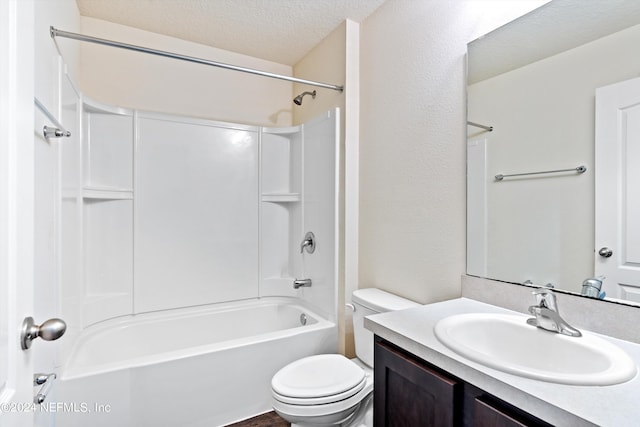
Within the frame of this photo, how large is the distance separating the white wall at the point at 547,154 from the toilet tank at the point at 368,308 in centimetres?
52

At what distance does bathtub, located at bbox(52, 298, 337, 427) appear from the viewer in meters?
1.53

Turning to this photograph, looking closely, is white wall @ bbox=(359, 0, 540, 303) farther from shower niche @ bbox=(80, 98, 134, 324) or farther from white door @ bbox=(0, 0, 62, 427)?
shower niche @ bbox=(80, 98, 134, 324)

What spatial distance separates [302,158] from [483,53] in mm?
1598

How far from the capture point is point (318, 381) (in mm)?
1590

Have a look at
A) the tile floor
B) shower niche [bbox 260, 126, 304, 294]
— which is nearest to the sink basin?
the tile floor

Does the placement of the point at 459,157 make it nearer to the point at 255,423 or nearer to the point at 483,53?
the point at 483,53

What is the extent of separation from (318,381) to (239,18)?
2.29m

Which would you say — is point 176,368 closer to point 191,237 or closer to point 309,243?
point 191,237

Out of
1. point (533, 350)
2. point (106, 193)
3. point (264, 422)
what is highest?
point (106, 193)

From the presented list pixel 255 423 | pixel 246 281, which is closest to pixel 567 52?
pixel 255 423

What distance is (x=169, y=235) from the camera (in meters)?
2.46

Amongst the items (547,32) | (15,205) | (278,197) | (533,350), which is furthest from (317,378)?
(547,32)

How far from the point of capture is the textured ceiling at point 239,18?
2025 millimetres

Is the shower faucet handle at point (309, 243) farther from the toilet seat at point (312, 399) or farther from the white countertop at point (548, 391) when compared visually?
the white countertop at point (548, 391)
